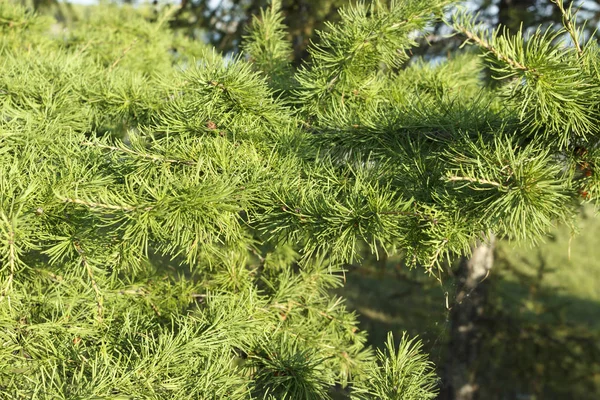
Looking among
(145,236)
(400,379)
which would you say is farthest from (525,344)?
(145,236)

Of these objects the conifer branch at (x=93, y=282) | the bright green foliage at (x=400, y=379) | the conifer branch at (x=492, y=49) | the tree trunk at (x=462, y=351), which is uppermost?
the tree trunk at (x=462, y=351)

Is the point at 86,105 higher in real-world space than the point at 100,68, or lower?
lower

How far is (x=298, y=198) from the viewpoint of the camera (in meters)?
0.94

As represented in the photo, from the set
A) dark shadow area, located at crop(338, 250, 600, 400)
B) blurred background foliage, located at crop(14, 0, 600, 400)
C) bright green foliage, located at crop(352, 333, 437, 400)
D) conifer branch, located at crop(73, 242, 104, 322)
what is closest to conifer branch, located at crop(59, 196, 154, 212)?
conifer branch, located at crop(73, 242, 104, 322)

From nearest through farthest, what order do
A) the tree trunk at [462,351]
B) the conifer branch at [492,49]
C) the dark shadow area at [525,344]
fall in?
the conifer branch at [492,49]
the tree trunk at [462,351]
the dark shadow area at [525,344]

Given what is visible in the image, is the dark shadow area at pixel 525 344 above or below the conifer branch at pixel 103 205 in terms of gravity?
above

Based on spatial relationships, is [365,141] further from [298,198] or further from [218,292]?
[218,292]

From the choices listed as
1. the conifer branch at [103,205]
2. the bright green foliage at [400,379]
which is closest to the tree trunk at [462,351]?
the bright green foliage at [400,379]

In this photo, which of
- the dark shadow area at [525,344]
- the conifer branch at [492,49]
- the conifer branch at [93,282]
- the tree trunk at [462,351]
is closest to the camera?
the conifer branch at [492,49]

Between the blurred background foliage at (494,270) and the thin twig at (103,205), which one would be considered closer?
the thin twig at (103,205)

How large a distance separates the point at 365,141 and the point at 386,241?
177mm

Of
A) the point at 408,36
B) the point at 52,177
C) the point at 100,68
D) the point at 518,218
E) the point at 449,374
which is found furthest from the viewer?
the point at 449,374

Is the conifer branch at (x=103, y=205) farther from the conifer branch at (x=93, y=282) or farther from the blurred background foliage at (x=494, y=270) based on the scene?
the blurred background foliage at (x=494, y=270)

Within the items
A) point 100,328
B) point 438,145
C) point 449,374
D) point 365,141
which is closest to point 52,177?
point 100,328
